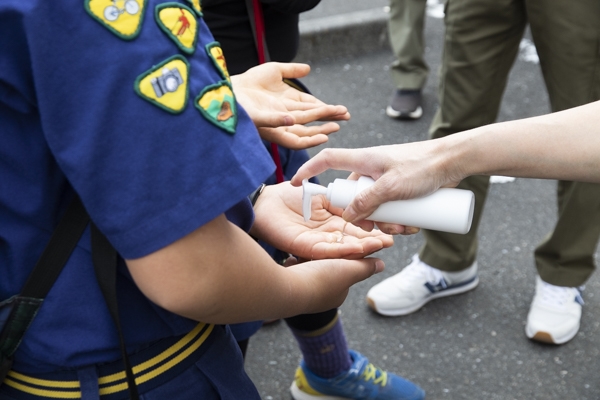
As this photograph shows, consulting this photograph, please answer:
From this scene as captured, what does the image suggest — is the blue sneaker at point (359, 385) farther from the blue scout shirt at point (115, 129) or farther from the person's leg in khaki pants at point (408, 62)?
the person's leg in khaki pants at point (408, 62)

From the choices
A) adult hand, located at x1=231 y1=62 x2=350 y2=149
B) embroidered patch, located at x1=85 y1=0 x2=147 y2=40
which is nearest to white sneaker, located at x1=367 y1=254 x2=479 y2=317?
adult hand, located at x1=231 y1=62 x2=350 y2=149

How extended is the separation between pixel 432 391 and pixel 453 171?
3.95 ft

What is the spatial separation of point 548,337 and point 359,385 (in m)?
0.72

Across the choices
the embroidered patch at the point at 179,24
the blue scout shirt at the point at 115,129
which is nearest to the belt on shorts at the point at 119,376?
the blue scout shirt at the point at 115,129

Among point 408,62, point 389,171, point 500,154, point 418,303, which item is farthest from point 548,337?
point 408,62

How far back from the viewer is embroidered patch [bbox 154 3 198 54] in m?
0.73

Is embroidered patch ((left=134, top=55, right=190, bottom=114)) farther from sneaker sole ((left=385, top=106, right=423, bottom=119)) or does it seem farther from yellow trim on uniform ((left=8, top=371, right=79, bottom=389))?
sneaker sole ((left=385, top=106, right=423, bottom=119))

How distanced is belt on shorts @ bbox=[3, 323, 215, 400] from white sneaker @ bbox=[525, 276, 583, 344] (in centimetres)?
165

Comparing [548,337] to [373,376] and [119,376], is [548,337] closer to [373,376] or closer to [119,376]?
[373,376]

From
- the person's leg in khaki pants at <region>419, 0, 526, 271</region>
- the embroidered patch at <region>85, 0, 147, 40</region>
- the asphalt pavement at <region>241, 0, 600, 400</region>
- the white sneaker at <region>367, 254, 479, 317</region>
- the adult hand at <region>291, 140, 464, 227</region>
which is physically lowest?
the asphalt pavement at <region>241, 0, 600, 400</region>

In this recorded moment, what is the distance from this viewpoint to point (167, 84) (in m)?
0.71

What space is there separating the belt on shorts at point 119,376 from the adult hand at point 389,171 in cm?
33

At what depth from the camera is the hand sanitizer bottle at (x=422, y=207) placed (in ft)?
3.48

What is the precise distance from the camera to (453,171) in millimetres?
1162
